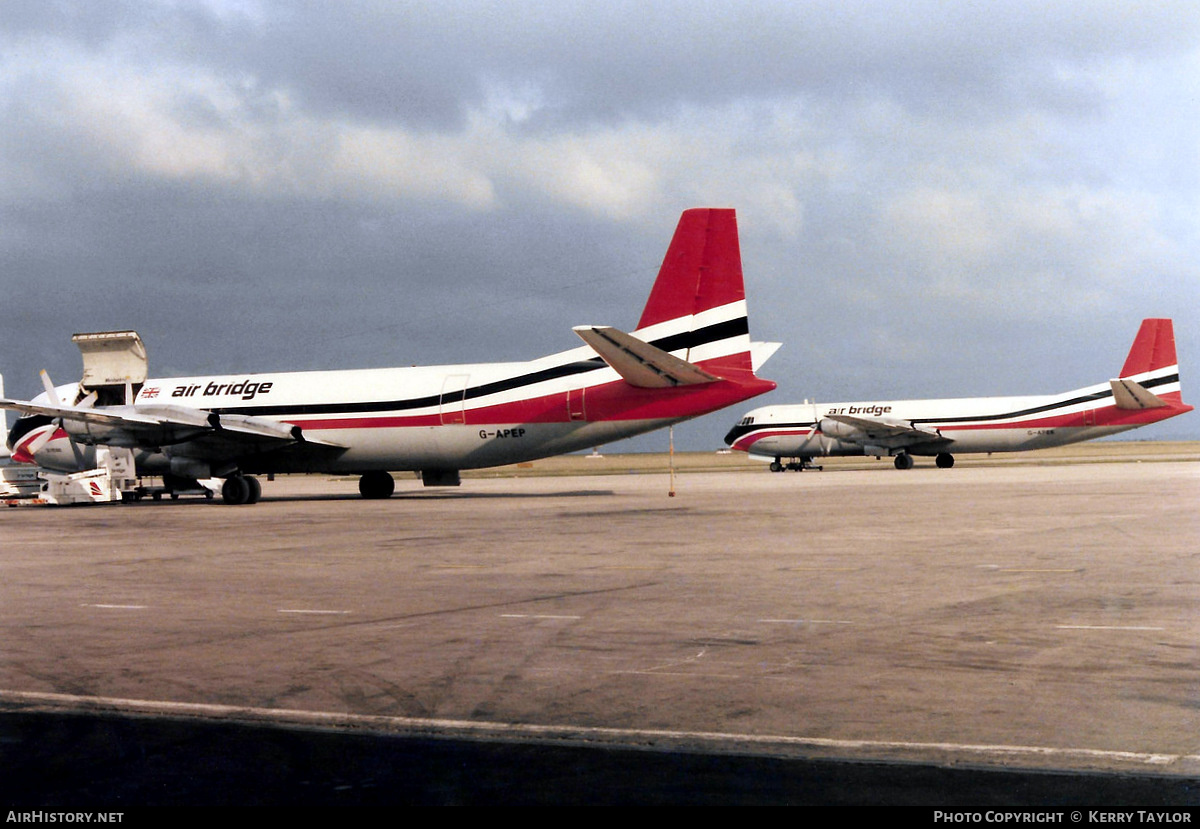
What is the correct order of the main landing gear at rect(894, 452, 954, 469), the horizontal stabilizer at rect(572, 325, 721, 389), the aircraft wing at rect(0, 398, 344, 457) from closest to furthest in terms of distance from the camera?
the horizontal stabilizer at rect(572, 325, 721, 389) → the aircraft wing at rect(0, 398, 344, 457) → the main landing gear at rect(894, 452, 954, 469)

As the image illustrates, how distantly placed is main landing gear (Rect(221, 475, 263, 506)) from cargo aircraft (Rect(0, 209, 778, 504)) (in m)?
0.05

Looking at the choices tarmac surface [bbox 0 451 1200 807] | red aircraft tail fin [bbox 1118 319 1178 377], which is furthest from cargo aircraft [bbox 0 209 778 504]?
→ red aircraft tail fin [bbox 1118 319 1178 377]

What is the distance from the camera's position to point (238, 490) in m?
33.4

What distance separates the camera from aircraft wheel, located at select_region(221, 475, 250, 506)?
3344 centimetres

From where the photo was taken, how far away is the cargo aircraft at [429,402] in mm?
30031

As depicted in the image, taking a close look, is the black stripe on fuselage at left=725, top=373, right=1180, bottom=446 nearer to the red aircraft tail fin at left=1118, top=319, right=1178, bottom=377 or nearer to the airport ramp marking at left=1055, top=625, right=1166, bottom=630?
the red aircraft tail fin at left=1118, top=319, right=1178, bottom=377

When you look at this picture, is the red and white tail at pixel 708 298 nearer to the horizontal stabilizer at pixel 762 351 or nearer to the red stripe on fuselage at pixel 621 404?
the red stripe on fuselage at pixel 621 404

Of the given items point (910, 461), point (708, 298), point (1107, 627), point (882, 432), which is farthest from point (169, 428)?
point (882, 432)

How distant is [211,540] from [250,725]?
14.6m

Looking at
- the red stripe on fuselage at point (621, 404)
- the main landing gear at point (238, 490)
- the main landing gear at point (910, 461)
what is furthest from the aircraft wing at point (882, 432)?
the main landing gear at point (238, 490)

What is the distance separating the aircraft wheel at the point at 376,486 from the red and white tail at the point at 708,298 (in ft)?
37.5

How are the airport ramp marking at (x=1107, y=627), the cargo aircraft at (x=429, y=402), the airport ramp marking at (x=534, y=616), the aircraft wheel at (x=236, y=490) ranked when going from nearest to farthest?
the airport ramp marking at (x=1107, y=627), the airport ramp marking at (x=534, y=616), the cargo aircraft at (x=429, y=402), the aircraft wheel at (x=236, y=490)

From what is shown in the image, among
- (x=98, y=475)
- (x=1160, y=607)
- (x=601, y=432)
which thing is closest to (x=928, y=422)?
(x=601, y=432)

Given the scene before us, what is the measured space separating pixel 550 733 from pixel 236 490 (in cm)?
2932
